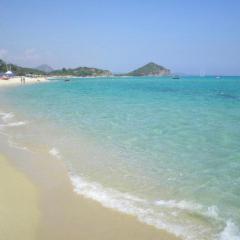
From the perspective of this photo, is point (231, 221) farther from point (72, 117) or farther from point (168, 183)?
point (72, 117)

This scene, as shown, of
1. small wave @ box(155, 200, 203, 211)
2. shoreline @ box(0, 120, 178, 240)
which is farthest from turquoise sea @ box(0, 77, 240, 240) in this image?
shoreline @ box(0, 120, 178, 240)

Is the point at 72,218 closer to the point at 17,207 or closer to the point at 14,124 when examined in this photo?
the point at 17,207

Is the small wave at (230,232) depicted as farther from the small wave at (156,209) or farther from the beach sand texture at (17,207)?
the beach sand texture at (17,207)

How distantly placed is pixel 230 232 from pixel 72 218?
267 cm

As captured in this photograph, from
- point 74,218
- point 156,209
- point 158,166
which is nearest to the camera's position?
point 74,218

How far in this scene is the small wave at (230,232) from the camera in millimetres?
5297

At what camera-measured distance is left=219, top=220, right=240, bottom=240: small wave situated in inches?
209

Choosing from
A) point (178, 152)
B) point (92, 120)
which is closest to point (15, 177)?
point (178, 152)

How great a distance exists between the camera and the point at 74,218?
6047 millimetres

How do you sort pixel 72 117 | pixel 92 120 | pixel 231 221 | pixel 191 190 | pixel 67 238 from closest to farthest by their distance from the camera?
pixel 67 238 < pixel 231 221 < pixel 191 190 < pixel 92 120 < pixel 72 117

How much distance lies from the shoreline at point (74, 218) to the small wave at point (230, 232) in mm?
809

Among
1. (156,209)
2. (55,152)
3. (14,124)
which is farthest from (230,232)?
(14,124)

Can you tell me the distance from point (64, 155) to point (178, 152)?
355 cm

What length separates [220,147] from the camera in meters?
11.3
